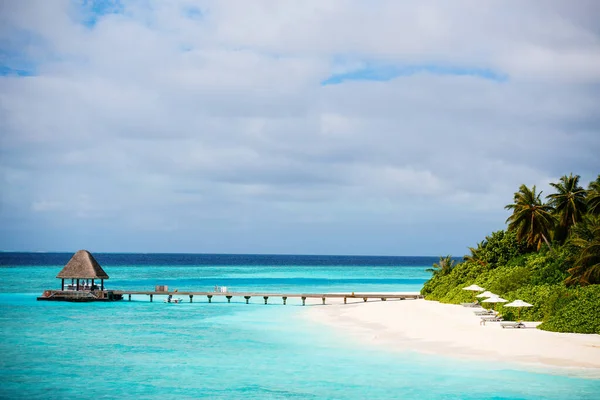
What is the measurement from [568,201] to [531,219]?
153 inches

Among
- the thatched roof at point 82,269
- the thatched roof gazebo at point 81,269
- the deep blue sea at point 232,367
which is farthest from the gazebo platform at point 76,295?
the deep blue sea at point 232,367

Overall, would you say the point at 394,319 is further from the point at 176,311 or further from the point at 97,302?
the point at 97,302

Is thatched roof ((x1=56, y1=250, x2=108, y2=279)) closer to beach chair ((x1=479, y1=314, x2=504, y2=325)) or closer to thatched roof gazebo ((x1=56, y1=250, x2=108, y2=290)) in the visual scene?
thatched roof gazebo ((x1=56, y1=250, x2=108, y2=290))

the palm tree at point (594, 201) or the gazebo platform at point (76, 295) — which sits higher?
the palm tree at point (594, 201)

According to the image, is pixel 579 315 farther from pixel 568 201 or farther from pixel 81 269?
pixel 81 269

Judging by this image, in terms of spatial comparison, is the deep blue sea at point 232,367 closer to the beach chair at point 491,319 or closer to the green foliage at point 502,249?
the beach chair at point 491,319

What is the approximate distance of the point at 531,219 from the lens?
53750 millimetres

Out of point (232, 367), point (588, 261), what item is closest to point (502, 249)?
point (588, 261)

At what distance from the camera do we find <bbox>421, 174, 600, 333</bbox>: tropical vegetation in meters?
36.5

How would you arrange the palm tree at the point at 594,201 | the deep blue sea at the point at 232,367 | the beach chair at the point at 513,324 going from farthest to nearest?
the palm tree at the point at 594,201 < the beach chair at the point at 513,324 < the deep blue sea at the point at 232,367

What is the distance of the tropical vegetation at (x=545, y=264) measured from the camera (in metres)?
36.5

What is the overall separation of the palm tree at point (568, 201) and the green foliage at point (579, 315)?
1901cm

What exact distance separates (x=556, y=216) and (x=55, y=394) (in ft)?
151

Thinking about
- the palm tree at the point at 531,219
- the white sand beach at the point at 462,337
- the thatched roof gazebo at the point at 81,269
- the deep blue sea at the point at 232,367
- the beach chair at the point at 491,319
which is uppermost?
the palm tree at the point at 531,219
